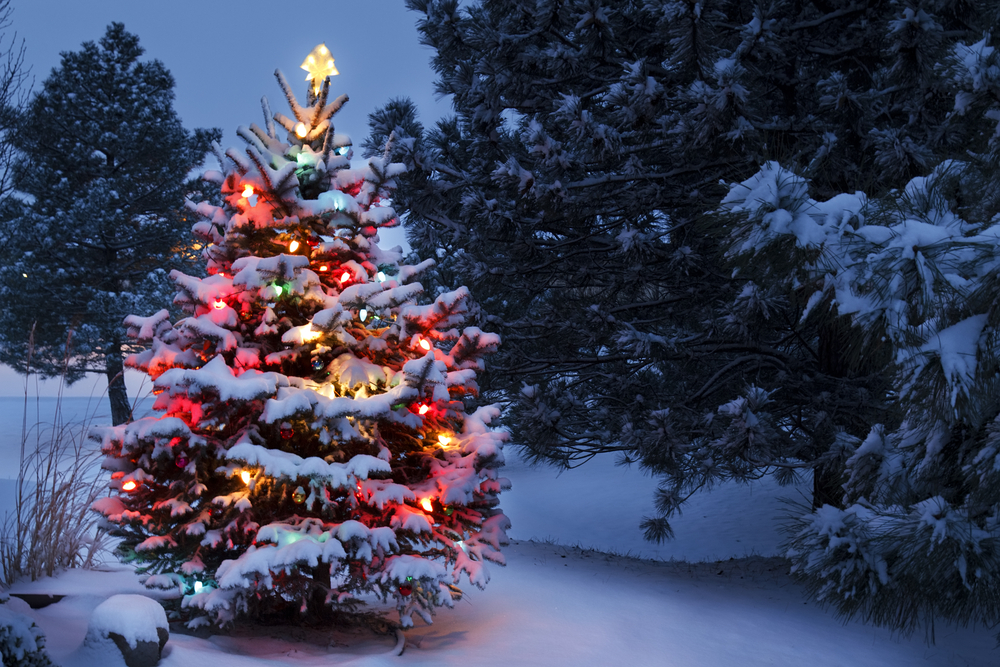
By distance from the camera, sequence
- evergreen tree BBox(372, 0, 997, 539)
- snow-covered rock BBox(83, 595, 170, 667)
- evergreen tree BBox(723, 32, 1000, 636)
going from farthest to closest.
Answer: evergreen tree BBox(372, 0, 997, 539) < snow-covered rock BBox(83, 595, 170, 667) < evergreen tree BBox(723, 32, 1000, 636)

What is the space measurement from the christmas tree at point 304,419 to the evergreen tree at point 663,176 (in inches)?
70.2

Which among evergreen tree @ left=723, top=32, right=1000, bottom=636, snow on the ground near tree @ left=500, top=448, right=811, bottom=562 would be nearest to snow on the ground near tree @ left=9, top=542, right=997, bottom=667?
evergreen tree @ left=723, top=32, right=1000, bottom=636

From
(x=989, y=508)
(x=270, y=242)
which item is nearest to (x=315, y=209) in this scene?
(x=270, y=242)

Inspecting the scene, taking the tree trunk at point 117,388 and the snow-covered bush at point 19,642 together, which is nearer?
the snow-covered bush at point 19,642

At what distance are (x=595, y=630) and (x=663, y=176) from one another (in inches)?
140

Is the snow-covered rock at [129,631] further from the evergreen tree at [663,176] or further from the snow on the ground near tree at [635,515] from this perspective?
the snow on the ground near tree at [635,515]

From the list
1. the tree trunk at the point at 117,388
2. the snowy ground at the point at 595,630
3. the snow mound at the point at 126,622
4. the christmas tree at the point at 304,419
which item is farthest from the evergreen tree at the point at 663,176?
Result: the tree trunk at the point at 117,388

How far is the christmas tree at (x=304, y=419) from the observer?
3.30 m

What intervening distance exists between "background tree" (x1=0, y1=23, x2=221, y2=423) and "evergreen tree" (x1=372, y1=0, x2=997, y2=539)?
10.8 m

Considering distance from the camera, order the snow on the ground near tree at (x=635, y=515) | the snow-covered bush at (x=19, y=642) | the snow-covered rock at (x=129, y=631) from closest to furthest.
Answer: the snow-covered bush at (x=19, y=642) < the snow-covered rock at (x=129, y=631) < the snow on the ground near tree at (x=635, y=515)


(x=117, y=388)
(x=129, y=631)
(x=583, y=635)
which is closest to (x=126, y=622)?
(x=129, y=631)

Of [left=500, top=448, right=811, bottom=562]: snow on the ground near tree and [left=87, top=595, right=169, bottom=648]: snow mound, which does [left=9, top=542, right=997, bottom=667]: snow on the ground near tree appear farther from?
[left=500, top=448, right=811, bottom=562]: snow on the ground near tree

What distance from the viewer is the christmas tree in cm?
330

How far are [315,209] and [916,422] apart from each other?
124 inches
